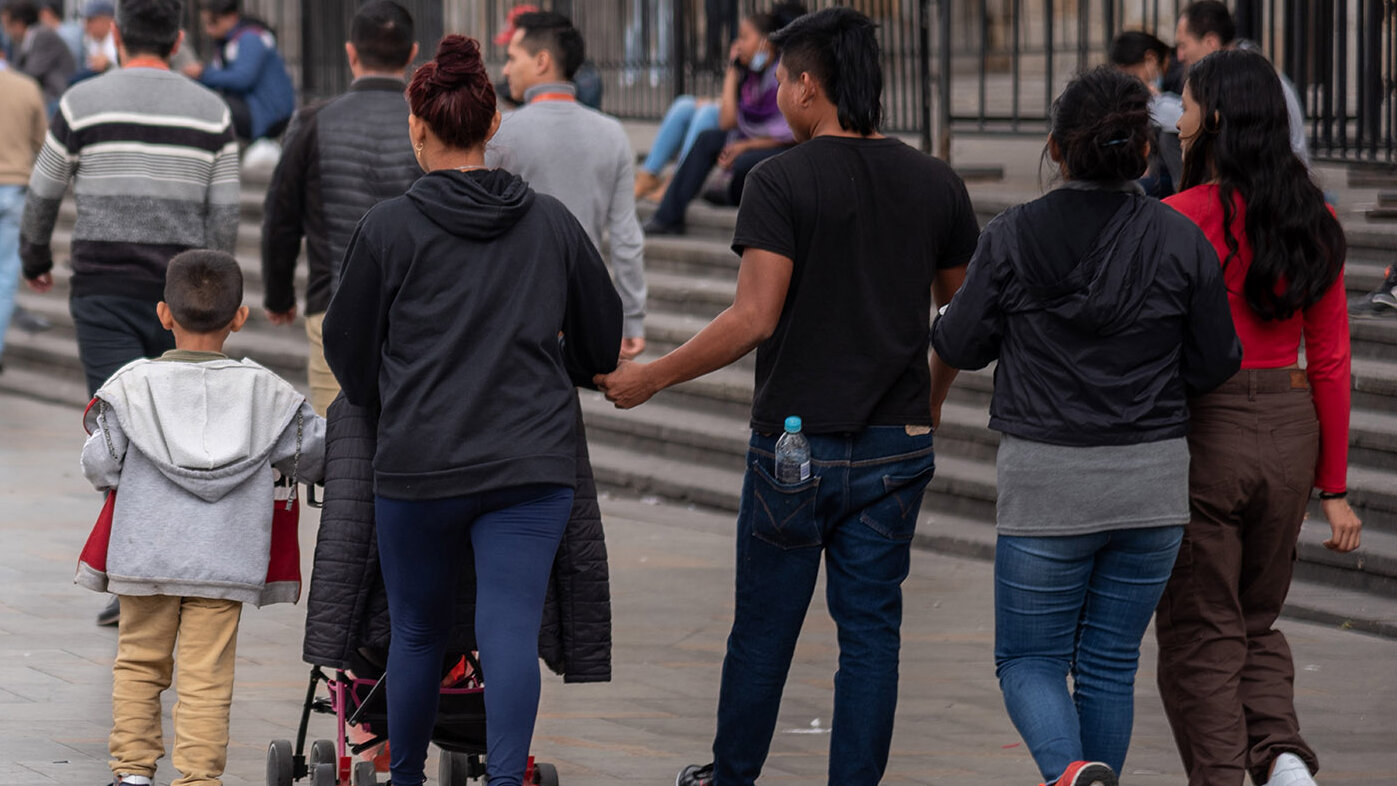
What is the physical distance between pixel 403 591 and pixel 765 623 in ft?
2.90

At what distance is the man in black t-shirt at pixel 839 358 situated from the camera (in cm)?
455

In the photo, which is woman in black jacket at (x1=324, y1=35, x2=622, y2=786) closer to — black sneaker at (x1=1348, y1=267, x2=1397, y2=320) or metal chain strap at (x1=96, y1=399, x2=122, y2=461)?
metal chain strap at (x1=96, y1=399, x2=122, y2=461)

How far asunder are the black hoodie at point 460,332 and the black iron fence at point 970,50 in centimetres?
380

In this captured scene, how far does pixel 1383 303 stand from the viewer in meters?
8.37

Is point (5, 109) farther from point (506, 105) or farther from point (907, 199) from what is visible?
point (907, 199)

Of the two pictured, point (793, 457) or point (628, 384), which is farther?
point (628, 384)

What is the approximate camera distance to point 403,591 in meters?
4.33

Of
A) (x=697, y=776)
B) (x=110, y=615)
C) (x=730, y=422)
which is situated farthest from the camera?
(x=730, y=422)

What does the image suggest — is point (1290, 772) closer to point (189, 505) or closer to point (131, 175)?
point (189, 505)

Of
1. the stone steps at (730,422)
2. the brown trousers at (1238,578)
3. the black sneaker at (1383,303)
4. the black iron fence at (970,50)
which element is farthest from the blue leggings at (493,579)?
the black sneaker at (1383,303)

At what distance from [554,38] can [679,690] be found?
2.38 meters

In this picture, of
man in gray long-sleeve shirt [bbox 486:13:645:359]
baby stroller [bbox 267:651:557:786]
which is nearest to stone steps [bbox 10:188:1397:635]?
man in gray long-sleeve shirt [bbox 486:13:645:359]

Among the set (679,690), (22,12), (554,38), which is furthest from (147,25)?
(22,12)

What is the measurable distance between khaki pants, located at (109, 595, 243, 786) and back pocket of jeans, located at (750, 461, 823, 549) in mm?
1252
